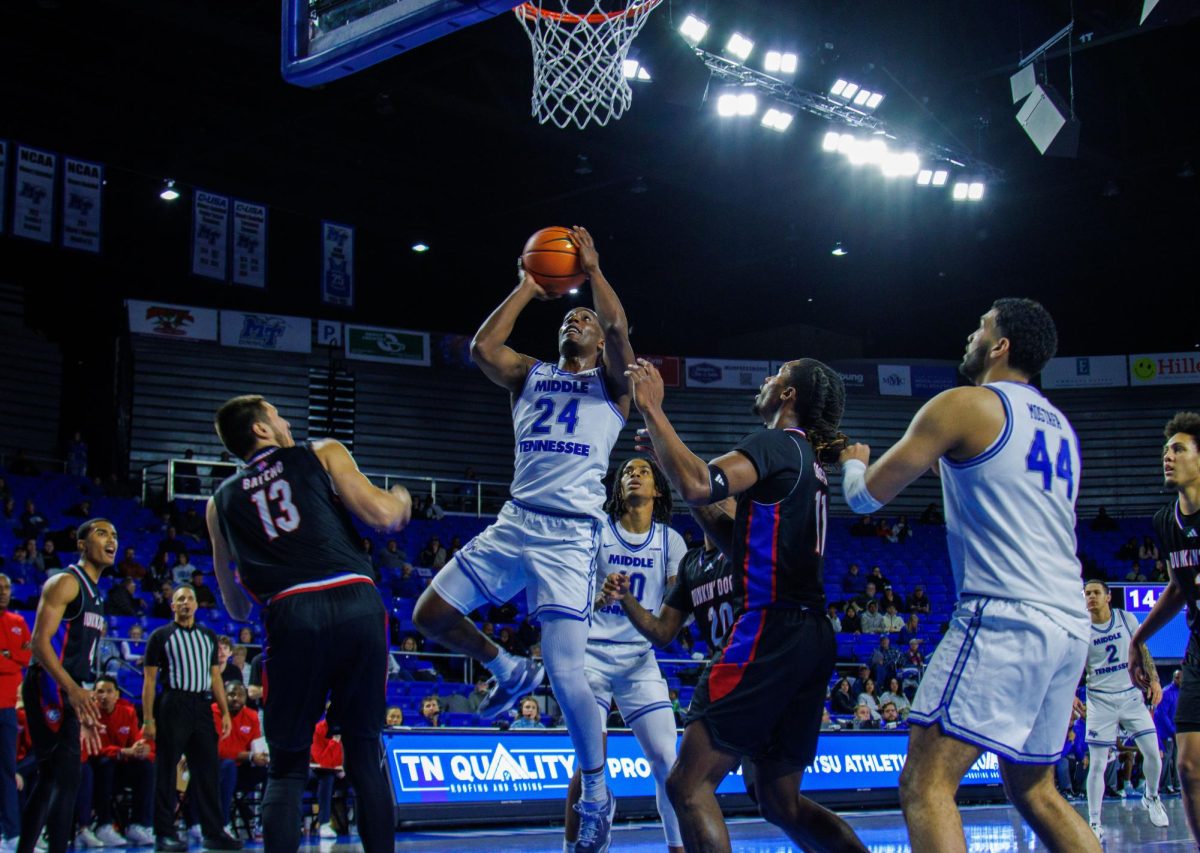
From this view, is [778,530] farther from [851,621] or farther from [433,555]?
[851,621]

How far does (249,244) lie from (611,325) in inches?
760

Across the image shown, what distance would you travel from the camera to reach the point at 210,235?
76.5 ft

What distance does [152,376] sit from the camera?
27.0 m

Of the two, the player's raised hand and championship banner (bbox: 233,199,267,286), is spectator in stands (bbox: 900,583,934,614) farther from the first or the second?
the player's raised hand

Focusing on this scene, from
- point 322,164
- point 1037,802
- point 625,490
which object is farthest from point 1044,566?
point 322,164

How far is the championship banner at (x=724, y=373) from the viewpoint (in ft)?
104

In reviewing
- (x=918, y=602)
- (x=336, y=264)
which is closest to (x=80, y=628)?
(x=336, y=264)

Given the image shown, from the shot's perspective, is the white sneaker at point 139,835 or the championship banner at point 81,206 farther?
the championship banner at point 81,206

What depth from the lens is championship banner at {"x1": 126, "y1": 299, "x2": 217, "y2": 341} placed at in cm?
2597

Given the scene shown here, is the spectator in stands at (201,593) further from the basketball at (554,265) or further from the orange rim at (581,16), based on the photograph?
the basketball at (554,265)

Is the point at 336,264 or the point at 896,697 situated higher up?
the point at 336,264

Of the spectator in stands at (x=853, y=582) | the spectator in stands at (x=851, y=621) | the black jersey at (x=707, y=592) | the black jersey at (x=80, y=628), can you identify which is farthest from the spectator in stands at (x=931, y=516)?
the black jersey at (x=80, y=628)

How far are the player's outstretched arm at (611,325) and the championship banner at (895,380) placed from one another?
1061 inches

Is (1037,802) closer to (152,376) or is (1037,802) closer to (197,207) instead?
(197,207)
